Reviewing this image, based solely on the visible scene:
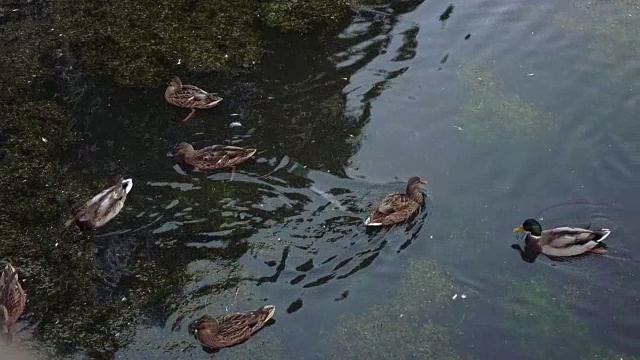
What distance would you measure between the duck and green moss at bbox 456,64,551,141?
265 centimetres

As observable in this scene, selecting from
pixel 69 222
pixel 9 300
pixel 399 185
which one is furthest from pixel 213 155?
pixel 9 300

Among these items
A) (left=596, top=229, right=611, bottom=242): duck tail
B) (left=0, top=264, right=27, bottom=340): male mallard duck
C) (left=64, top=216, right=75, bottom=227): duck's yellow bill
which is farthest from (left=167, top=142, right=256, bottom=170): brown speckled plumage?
(left=596, top=229, right=611, bottom=242): duck tail

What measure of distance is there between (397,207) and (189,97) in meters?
2.97

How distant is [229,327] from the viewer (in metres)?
6.21

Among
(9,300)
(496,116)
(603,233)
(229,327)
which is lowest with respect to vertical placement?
(603,233)

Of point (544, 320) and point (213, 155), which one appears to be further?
point (213, 155)

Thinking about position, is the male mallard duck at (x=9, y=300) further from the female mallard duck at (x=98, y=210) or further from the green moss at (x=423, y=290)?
the green moss at (x=423, y=290)

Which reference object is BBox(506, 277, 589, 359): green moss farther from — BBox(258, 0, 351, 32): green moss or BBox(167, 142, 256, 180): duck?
BBox(258, 0, 351, 32): green moss

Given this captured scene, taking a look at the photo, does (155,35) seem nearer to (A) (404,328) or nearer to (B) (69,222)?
(B) (69,222)

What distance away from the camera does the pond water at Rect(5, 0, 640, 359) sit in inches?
252

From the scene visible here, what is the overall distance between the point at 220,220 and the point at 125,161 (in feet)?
4.89

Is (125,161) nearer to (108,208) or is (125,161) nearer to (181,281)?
(108,208)

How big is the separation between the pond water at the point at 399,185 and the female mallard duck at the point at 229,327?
0.34 ft

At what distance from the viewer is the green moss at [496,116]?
830 centimetres
